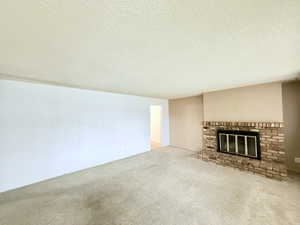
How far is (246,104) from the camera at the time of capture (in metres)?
3.50

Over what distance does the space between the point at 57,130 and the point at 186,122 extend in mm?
4268

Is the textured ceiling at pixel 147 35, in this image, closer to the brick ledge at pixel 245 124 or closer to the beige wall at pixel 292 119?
the beige wall at pixel 292 119

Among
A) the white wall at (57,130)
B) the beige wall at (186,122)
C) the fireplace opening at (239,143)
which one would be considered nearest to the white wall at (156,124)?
the beige wall at (186,122)

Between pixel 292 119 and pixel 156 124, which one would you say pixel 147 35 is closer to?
pixel 292 119

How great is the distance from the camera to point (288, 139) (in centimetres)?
314

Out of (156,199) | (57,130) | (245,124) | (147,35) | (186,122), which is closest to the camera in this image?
A: (147,35)

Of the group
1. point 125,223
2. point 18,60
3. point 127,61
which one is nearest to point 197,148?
point 125,223

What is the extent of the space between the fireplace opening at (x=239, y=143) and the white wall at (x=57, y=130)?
2.86 metres

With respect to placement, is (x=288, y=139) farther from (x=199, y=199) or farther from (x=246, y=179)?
(x=199, y=199)

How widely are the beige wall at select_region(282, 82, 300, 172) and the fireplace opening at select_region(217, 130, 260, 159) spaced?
0.69 m

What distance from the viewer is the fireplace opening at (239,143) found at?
3.30m

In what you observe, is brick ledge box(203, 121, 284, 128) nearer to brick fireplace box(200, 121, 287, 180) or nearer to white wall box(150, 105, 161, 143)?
brick fireplace box(200, 121, 287, 180)

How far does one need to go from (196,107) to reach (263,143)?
221cm

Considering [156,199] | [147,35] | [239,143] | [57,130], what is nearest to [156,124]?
[239,143]
